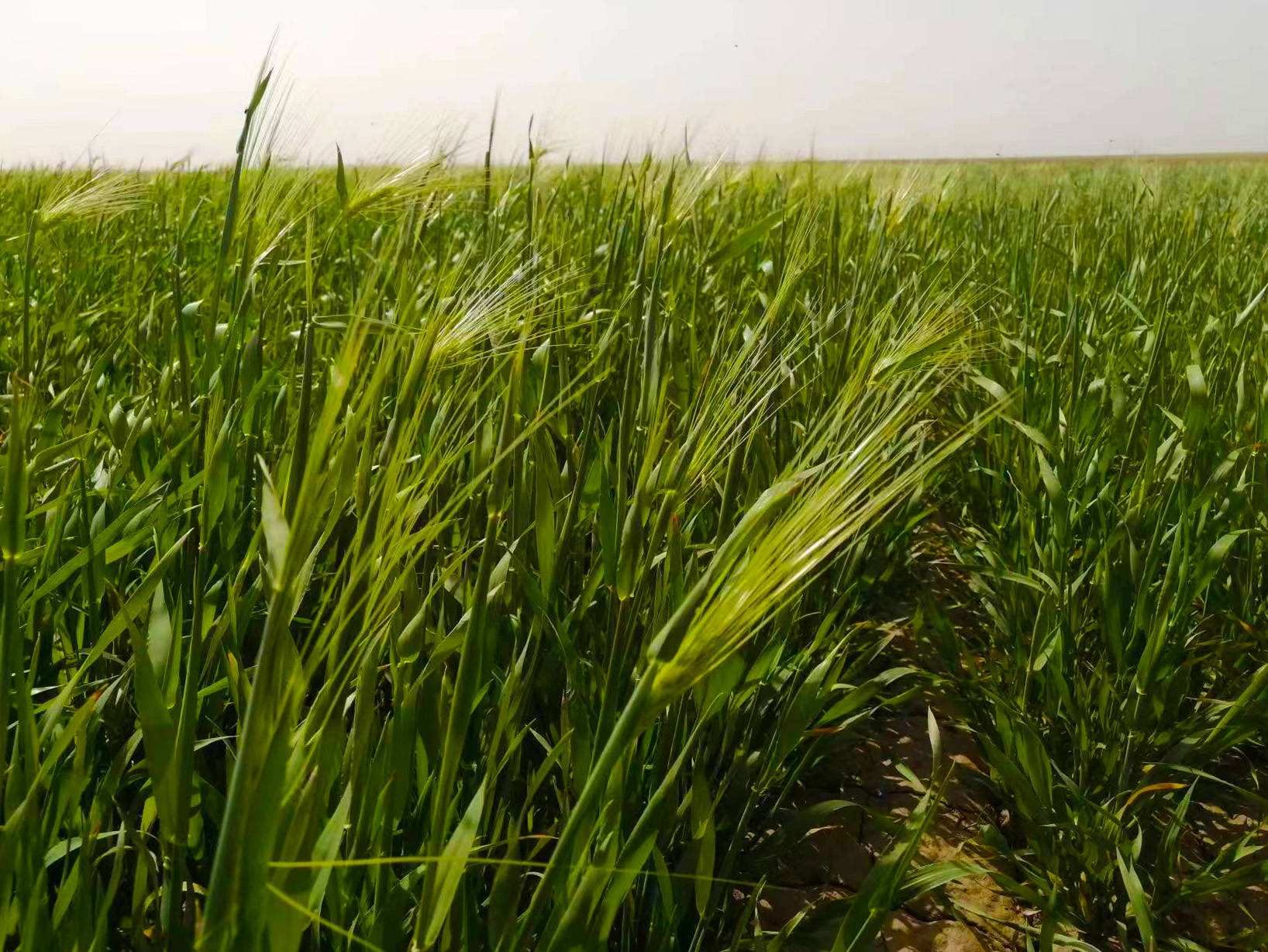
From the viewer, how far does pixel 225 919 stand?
437mm

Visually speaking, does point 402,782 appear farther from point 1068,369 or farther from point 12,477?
point 1068,369

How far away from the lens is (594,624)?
1052 mm

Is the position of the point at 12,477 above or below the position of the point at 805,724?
above

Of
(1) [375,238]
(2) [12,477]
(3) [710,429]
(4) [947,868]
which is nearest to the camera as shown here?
(2) [12,477]

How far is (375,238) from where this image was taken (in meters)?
1.88

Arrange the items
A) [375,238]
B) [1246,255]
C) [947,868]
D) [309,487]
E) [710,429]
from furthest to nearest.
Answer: [1246,255]
[375,238]
[947,868]
[710,429]
[309,487]

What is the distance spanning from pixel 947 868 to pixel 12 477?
2.76 feet

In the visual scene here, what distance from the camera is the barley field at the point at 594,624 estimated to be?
57 cm

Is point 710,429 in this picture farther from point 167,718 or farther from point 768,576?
point 167,718

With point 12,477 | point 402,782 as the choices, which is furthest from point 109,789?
point 12,477

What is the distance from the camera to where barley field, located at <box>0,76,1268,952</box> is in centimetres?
57

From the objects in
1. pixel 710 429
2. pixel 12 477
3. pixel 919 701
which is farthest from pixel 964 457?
pixel 12 477

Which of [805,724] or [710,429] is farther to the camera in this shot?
[805,724]

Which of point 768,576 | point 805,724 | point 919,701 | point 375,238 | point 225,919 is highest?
point 375,238
